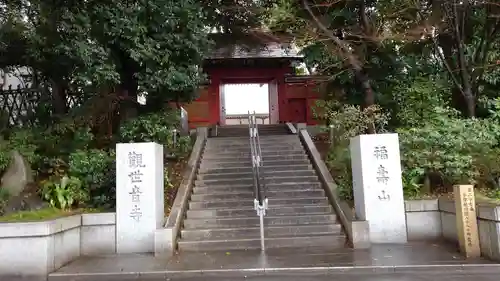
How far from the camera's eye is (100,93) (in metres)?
10.6

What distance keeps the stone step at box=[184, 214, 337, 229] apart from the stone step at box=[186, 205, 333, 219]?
185mm

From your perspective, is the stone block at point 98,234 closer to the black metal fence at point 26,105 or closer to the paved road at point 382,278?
the paved road at point 382,278

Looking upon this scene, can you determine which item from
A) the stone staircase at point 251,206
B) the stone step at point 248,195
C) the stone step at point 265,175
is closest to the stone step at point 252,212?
the stone staircase at point 251,206

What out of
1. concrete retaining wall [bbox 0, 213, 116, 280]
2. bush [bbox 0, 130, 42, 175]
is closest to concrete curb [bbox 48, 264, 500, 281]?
concrete retaining wall [bbox 0, 213, 116, 280]

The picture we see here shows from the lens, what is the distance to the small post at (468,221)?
23.4ft

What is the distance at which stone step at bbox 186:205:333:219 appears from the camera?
9.65m

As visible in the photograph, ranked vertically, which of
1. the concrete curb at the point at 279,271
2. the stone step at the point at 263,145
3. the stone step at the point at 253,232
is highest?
the stone step at the point at 263,145

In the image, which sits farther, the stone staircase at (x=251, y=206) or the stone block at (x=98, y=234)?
the stone staircase at (x=251, y=206)

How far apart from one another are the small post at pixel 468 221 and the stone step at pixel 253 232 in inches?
97.8

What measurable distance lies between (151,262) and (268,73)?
44.2 ft

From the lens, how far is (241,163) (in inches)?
484

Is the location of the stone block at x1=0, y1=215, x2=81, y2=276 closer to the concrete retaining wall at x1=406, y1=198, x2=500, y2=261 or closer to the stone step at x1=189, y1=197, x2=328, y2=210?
the stone step at x1=189, y1=197, x2=328, y2=210

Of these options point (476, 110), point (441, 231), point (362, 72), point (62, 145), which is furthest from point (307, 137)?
point (62, 145)

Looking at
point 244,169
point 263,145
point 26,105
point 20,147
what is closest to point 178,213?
point 244,169
